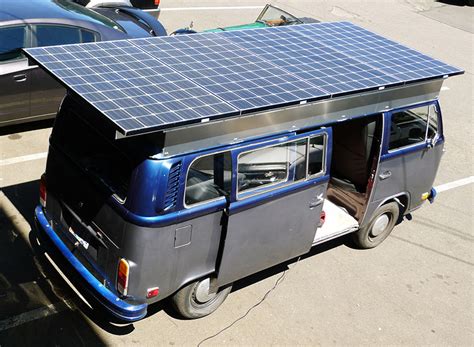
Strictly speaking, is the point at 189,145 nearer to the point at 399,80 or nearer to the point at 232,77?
the point at 232,77

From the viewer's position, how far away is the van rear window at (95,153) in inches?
200

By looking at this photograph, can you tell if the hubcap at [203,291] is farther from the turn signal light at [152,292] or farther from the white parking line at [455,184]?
the white parking line at [455,184]

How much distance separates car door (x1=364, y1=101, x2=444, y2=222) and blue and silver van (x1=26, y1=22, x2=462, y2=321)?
1.0 inches

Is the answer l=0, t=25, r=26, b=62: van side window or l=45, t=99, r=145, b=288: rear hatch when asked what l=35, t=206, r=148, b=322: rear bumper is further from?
l=0, t=25, r=26, b=62: van side window

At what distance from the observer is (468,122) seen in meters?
11.9

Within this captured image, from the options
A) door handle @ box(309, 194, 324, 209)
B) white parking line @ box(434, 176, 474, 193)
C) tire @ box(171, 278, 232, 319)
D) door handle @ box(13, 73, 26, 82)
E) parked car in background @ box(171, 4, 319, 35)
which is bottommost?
white parking line @ box(434, 176, 474, 193)

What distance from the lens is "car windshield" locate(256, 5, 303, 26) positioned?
37.2ft

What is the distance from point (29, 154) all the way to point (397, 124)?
16.0 feet

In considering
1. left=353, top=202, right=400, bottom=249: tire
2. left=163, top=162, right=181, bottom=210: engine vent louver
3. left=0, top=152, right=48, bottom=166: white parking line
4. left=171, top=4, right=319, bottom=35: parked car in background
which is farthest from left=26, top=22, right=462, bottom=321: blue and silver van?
left=171, top=4, right=319, bottom=35: parked car in background

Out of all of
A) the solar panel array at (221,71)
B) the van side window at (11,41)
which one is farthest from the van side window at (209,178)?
the van side window at (11,41)

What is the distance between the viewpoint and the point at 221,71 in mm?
5918

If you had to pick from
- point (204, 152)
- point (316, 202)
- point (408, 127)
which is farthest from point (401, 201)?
point (204, 152)

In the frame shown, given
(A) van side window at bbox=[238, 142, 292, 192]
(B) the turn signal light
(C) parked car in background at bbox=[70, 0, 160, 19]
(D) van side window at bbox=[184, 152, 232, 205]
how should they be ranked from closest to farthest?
(D) van side window at bbox=[184, 152, 232, 205], (B) the turn signal light, (A) van side window at bbox=[238, 142, 292, 192], (C) parked car in background at bbox=[70, 0, 160, 19]

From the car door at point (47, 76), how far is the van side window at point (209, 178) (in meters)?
4.03
